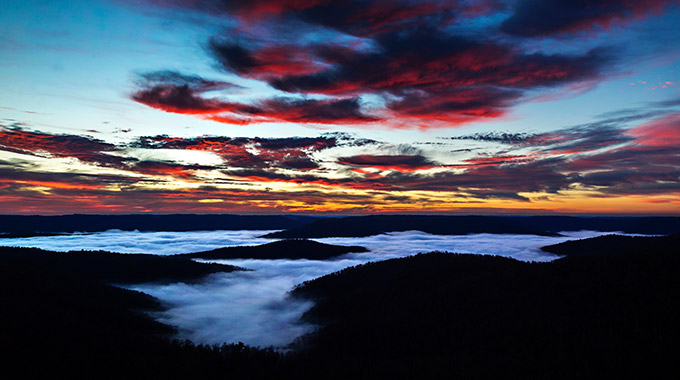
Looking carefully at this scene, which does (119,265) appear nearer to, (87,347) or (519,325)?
(87,347)

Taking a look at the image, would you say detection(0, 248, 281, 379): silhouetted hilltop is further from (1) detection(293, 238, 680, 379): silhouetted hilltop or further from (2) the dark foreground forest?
(1) detection(293, 238, 680, 379): silhouetted hilltop

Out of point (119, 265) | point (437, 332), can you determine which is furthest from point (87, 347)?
point (119, 265)

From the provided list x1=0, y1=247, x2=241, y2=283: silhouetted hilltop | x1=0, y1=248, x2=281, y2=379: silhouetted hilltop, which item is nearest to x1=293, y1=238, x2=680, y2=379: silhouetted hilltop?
x1=0, y1=248, x2=281, y2=379: silhouetted hilltop

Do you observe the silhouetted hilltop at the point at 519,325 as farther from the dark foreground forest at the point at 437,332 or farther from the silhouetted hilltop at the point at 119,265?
the silhouetted hilltop at the point at 119,265

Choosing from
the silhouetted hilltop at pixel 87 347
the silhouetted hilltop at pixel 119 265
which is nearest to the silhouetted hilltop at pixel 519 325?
the silhouetted hilltop at pixel 87 347

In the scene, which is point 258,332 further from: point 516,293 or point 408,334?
point 516,293
